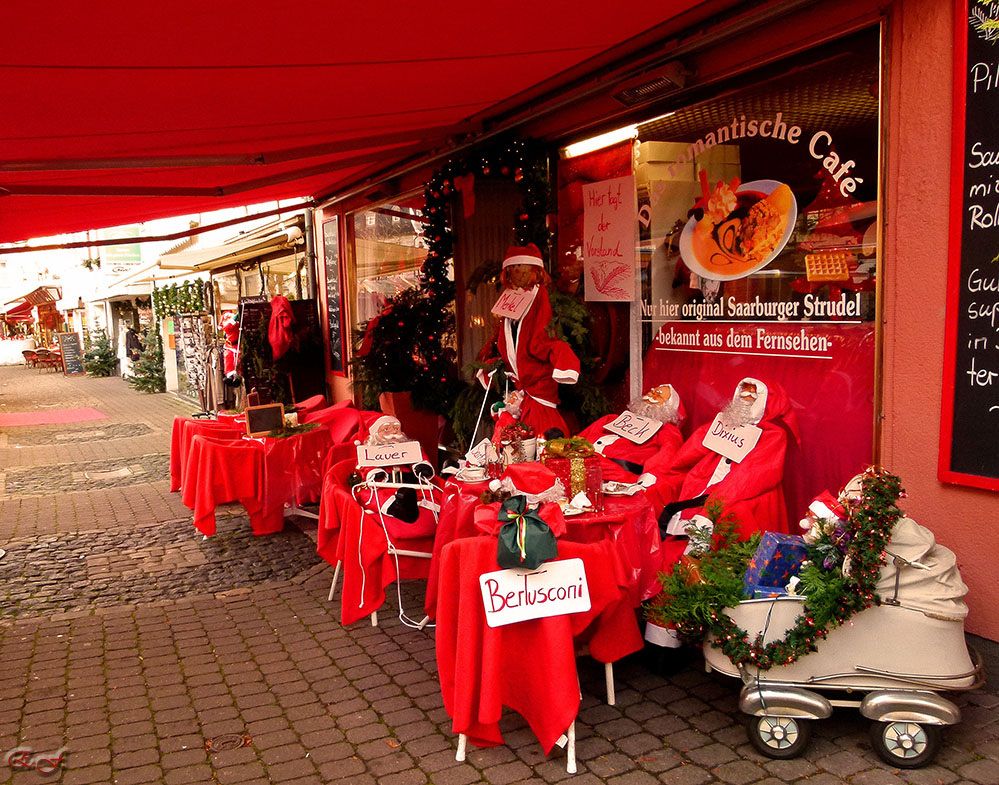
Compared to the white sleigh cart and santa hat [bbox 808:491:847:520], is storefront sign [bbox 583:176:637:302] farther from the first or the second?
the white sleigh cart

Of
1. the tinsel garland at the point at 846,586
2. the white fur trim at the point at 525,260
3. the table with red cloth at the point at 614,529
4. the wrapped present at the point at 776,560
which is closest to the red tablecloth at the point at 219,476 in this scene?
the white fur trim at the point at 525,260

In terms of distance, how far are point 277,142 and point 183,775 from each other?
4.32 metres

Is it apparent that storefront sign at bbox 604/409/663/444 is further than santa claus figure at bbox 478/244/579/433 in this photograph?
No

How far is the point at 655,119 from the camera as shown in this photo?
548cm

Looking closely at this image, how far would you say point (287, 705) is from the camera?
3766 mm

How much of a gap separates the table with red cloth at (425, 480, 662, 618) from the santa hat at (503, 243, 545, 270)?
6.97 feet

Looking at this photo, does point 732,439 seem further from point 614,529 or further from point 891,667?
point 891,667

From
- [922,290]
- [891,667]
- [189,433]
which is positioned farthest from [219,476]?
[922,290]

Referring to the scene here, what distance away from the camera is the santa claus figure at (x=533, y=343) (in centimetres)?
558

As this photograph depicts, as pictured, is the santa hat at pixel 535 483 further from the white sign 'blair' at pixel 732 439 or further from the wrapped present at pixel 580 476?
the white sign 'blair' at pixel 732 439

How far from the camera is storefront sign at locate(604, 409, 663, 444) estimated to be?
4801mm

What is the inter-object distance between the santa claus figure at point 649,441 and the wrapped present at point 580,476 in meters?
0.70

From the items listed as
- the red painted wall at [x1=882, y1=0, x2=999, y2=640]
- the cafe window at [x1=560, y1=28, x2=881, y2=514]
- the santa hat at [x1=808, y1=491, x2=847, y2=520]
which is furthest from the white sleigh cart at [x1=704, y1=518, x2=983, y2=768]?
the cafe window at [x1=560, y1=28, x2=881, y2=514]

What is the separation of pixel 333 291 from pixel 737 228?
24.5 ft
